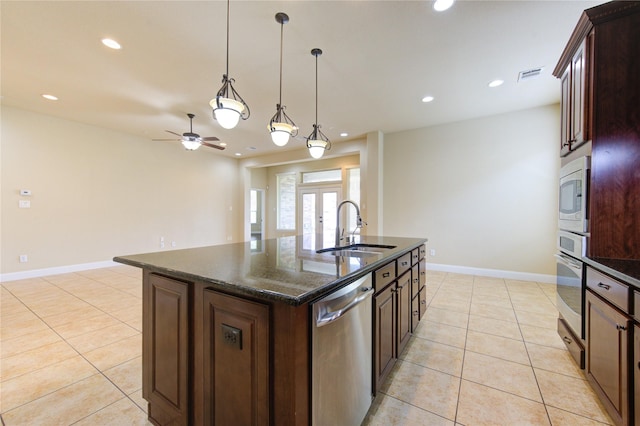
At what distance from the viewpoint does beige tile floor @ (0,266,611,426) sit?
1497 mm

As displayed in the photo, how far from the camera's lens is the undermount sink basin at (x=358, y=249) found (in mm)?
2023

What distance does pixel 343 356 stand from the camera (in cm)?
117

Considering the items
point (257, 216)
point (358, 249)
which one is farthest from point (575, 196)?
point (257, 216)

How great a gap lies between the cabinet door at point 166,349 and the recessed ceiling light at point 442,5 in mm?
2667

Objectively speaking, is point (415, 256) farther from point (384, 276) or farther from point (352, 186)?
point (352, 186)

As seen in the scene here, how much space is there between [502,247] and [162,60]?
18.6 ft

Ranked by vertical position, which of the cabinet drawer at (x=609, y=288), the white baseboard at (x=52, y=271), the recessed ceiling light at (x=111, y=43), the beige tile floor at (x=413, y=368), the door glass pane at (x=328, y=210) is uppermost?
the recessed ceiling light at (x=111, y=43)

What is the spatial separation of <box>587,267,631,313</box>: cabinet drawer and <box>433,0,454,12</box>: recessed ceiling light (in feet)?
7.11

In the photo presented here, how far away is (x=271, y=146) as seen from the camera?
6418mm

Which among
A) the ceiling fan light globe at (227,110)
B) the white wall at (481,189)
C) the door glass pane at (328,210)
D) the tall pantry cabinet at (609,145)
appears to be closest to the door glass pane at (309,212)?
the door glass pane at (328,210)

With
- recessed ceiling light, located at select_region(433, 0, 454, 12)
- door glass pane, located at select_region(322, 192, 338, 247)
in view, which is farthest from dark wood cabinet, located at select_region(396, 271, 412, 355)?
door glass pane, located at select_region(322, 192, 338, 247)

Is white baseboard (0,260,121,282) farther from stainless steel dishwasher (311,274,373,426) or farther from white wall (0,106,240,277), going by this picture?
stainless steel dishwasher (311,274,373,426)

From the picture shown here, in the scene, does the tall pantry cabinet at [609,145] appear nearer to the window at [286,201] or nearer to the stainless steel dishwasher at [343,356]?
the stainless steel dishwasher at [343,356]

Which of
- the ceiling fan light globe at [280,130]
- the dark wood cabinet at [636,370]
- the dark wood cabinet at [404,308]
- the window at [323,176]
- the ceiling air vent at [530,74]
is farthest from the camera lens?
the window at [323,176]
